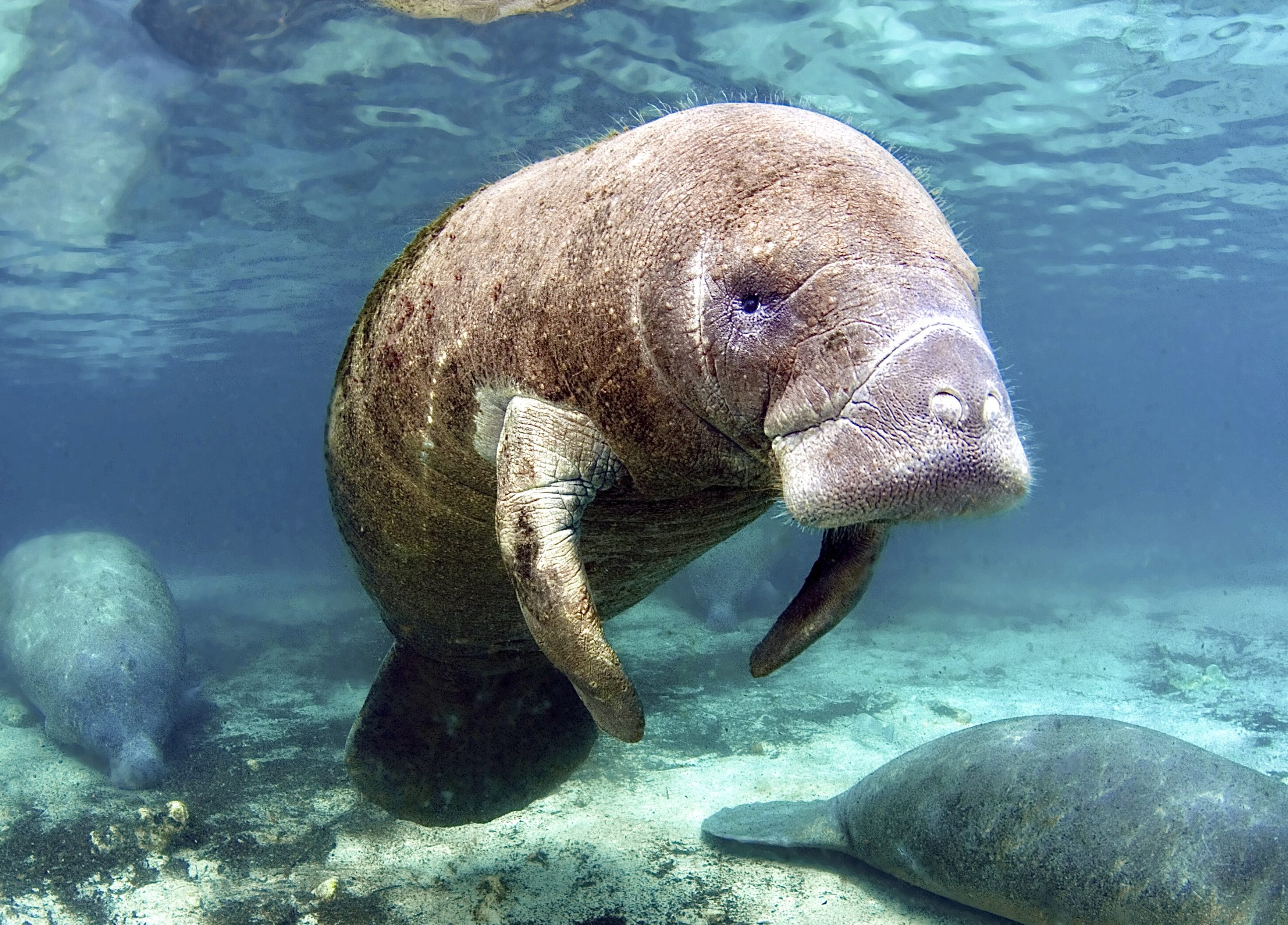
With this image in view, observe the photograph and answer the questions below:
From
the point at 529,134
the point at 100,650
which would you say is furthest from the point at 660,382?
the point at 529,134

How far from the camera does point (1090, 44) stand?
44.2ft

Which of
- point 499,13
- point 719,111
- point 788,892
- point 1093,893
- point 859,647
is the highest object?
point 499,13

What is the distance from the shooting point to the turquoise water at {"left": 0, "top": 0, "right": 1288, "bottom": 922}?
525 cm

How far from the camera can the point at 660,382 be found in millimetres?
2037

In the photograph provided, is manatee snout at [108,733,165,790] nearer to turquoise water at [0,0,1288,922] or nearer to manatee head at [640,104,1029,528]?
turquoise water at [0,0,1288,922]

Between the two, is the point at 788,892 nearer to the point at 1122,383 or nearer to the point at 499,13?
the point at 499,13

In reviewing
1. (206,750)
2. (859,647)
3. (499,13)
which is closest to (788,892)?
(206,750)

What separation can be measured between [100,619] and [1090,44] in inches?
638

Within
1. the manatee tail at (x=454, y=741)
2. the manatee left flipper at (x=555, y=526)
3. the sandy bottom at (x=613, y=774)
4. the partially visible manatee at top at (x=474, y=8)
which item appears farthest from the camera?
the partially visible manatee at top at (x=474, y=8)

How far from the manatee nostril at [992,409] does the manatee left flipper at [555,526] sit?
1015 millimetres

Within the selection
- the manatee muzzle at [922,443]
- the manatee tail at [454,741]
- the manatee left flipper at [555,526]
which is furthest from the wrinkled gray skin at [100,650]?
the manatee muzzle at [922,443]

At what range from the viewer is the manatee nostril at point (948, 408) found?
4.92ft

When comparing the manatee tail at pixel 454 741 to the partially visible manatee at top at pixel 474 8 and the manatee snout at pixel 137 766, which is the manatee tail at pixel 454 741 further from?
the partially visible manatee at top at pixel 474 8

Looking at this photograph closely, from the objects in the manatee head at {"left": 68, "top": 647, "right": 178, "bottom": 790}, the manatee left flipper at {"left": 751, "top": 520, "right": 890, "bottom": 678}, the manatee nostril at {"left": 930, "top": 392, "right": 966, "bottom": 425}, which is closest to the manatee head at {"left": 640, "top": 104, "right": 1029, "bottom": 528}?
the manatee nostril at {"left": 930, "top": 392, "right": 966, "bottom": 425}
